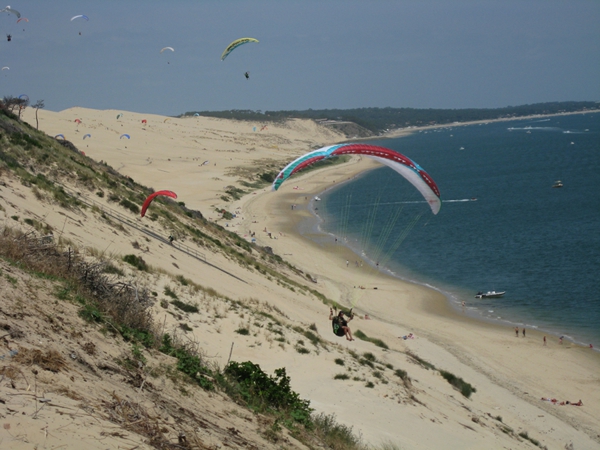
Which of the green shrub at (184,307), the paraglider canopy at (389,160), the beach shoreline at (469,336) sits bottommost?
the beach shoreline at (469,336)

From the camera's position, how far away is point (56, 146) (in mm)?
28703

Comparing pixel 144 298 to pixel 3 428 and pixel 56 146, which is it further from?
pixel 56 146

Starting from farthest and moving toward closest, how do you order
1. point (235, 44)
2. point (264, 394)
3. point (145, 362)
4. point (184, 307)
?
1. point (235, 44)
2. point (184, 307)
3. point (264, 394)
4. point (145, 362)

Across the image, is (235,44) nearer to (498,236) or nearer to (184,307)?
(184,307)

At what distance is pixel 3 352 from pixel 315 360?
903 centimetres

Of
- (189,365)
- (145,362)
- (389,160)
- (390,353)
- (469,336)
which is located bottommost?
(469,336)

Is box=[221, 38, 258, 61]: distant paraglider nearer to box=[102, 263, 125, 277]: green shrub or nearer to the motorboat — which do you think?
box=[102, 263, 125, 277]: green shrub

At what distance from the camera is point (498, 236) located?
4875 cm

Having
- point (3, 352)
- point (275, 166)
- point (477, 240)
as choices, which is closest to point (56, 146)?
point (3, 352)

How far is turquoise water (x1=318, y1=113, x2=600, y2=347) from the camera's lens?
32.7 m

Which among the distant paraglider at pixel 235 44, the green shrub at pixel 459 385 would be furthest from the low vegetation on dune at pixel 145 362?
the distant paraglider at pixel 235 44

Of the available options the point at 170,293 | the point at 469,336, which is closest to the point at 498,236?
the point at 469,336

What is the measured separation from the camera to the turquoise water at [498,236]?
3266 centimetres

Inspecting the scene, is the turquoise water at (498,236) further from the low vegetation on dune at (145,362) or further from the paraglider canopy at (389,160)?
the low vegetation on dune at (145,362)
